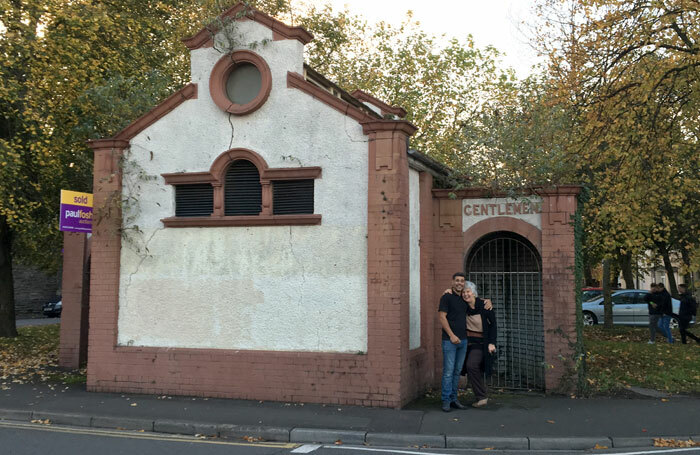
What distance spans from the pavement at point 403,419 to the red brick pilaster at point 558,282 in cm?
59

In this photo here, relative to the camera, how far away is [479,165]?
11797 mm

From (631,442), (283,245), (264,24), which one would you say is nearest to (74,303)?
(283,245)

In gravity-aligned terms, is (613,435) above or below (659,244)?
below

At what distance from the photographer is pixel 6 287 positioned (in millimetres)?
18375

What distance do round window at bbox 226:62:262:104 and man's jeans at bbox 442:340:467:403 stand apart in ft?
17.0

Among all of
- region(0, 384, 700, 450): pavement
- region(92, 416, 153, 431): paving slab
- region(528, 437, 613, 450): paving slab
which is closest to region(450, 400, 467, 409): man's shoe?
region(0, 384, 700, 450): pavement

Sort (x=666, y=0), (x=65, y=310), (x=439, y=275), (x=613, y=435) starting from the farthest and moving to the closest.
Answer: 1. (x=65, y=310)
2. (x=666, y=0)
3. (x=439, y=275)
4. (x=613, y=435)

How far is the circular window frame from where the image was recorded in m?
10.3

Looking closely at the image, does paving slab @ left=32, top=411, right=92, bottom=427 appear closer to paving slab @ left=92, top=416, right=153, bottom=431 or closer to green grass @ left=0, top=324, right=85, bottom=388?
paving slab @ left=92, top=416, right=153, bottom=431

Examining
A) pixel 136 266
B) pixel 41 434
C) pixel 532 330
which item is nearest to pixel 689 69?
pixel 532 330

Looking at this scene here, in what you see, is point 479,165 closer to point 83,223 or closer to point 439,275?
point 439,275

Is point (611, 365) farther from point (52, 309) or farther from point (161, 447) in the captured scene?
point (52, 309)

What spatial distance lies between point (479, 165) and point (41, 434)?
8.38 m

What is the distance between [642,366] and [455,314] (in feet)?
19.9
